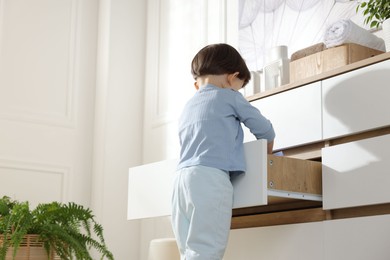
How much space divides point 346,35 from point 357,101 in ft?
0.89

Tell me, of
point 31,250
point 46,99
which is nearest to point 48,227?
point 31,250

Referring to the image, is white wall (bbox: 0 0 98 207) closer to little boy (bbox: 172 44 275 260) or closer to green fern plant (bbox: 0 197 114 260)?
green fern plant (bbox: 0 197 114 260)

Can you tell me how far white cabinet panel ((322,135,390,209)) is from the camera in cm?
175

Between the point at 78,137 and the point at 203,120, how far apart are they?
194cm

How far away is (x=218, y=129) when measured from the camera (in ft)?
6.23

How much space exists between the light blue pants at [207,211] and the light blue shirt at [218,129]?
0.04m

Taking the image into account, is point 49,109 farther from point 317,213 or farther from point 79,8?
point 317,213

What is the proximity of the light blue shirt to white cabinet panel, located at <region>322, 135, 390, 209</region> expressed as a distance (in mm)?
201

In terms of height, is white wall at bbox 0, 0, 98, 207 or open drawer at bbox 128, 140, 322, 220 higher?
white wall at bbox 0, 0, 98, 207

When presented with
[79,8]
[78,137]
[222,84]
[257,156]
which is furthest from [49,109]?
[257,156]

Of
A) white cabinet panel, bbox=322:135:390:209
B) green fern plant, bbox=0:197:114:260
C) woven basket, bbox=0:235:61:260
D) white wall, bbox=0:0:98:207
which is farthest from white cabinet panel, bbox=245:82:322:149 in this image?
white wall, bbox=0:0:98:207

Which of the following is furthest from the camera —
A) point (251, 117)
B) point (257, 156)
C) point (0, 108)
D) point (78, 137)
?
point (78, 137)

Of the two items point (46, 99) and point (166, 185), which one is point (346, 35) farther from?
point (46, 99)

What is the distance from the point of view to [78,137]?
3742 millimetres
